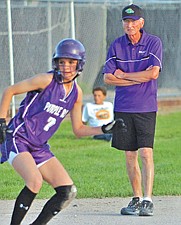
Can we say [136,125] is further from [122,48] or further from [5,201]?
[5,201]

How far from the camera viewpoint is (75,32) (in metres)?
16.6

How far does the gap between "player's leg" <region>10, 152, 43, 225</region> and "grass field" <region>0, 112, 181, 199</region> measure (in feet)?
7.18

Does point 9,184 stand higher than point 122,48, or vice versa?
point 122,48

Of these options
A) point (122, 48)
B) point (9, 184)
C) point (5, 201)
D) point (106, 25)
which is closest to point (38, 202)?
point (5, 201)

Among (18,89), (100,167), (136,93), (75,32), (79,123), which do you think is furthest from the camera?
(75,32)

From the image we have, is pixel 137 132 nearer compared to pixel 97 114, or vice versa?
pixel 137 132

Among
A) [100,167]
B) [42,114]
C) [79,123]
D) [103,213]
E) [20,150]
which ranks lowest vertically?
[100,167]

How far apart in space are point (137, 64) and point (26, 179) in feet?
7.30

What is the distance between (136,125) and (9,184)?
225 centimetres

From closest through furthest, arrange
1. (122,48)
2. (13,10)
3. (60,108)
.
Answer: (60,108) < (122,48) < (13,10)

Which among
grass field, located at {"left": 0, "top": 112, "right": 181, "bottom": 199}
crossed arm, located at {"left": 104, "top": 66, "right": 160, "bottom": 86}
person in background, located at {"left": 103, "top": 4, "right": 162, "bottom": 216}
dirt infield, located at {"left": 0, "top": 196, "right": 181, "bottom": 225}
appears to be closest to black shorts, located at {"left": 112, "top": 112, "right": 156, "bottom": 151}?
person in background, located at {"left": 103, "top": 4, "right": 162, "bottom": 216}

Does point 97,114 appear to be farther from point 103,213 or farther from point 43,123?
point 43,123

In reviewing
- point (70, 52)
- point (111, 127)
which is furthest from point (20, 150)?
point (70, 52)

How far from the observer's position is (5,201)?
9422 mm
